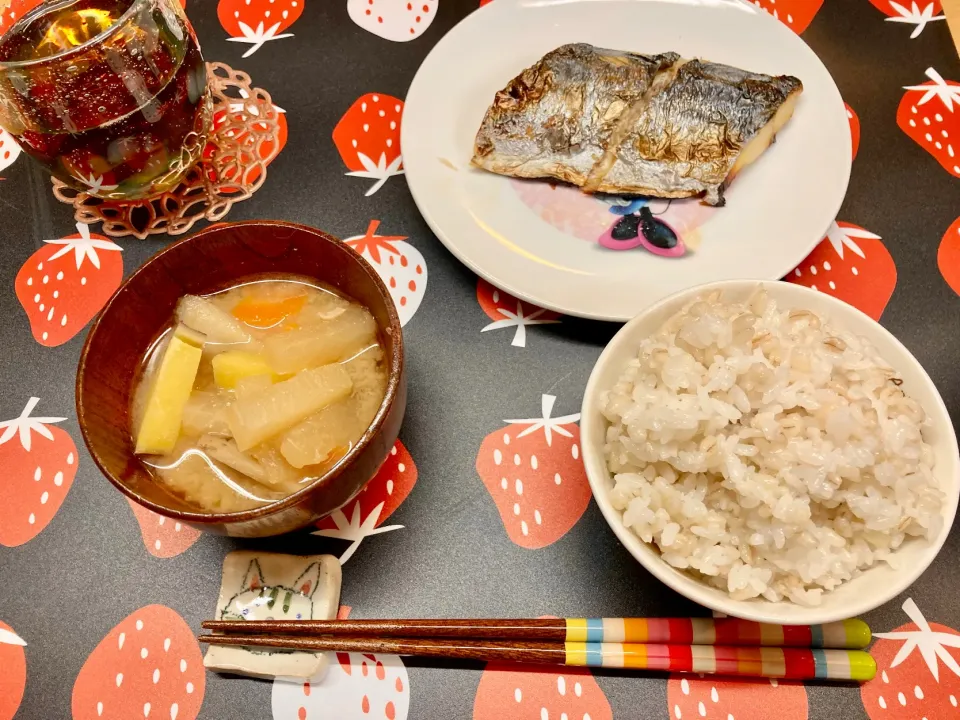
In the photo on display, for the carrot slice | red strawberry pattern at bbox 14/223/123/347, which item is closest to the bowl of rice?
the carrot slice

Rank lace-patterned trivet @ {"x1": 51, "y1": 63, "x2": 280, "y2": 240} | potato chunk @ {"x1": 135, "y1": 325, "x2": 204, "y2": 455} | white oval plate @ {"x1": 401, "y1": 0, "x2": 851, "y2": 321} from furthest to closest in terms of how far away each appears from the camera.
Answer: lace-patterned trivet @ {"x1": 51, "y1": 63, "x2": 280, "y2": 240} → white oval plate @ {"x1": 401, "y1": 0, "x2": 851, "y2": 321} → potato chunk @ {"x1": 135, "y1": 325, "x2": 204, "y2": 455}

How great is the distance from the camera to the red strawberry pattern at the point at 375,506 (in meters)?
1.32

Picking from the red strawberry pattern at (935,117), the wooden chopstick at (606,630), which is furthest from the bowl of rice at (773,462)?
the red strawberry pattern at (935,117)

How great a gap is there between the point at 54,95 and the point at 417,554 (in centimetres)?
116

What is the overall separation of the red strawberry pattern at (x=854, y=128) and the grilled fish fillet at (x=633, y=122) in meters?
0.22

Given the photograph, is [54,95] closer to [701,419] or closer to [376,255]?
[376,255]

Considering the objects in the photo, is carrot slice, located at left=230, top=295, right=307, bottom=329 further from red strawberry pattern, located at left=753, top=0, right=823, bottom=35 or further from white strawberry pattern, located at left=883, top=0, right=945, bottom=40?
white strawberry pattern, located at left=883, top=0, right=945, bottom=40

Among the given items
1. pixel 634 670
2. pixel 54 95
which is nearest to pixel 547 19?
pixel 54 95

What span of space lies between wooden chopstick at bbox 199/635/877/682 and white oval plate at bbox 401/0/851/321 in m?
0.67

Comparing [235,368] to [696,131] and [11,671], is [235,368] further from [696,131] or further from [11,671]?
[696,131]

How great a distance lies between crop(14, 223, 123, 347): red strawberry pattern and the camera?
1578 mm

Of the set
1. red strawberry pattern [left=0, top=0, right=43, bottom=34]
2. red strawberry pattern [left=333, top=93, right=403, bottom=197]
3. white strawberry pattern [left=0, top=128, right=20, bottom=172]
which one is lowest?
white strawberry pattern [left=0, top=128, right=20, bottom=172]

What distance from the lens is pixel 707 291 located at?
3.96 ft

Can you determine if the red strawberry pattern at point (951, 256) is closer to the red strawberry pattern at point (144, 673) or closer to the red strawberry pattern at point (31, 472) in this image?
the red strawberry pattern at point (144, 673)
